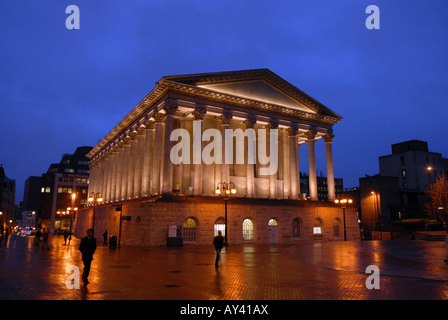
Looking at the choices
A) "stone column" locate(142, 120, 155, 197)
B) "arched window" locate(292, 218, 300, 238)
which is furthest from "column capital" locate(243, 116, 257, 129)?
"arched window" locate(292, 218, 300, 238)

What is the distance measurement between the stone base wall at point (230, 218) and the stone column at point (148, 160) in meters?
2.40

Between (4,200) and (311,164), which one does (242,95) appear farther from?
(4,200)

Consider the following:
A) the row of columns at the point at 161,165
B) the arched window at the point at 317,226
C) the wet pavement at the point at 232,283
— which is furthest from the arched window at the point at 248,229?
the wet pavement at the point at 232,283

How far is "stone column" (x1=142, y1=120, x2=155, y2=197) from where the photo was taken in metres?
41.4

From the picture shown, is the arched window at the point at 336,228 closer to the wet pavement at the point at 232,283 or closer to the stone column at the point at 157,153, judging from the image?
the stone column at the point at 157,153

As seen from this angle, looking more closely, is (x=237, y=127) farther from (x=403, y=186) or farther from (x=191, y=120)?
(x=403, y=186)

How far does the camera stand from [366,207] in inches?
2820

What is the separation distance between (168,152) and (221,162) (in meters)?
6.93

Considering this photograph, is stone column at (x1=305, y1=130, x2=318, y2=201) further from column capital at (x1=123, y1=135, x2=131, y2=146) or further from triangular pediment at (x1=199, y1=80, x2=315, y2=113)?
column capital at (x1=123, y1=135, x2=131, y2=146)

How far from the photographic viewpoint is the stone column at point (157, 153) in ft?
126

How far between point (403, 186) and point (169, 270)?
81095 mm

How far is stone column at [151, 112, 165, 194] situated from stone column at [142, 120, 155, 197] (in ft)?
5.98

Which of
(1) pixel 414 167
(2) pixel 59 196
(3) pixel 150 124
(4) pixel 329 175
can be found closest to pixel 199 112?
(3) pixel 150 124
